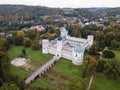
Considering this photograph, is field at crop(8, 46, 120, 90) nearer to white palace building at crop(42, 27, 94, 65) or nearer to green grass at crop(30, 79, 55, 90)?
green grass at crop(30, 79, 55, 90)

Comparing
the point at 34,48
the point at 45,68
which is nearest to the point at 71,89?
the point at 45,68

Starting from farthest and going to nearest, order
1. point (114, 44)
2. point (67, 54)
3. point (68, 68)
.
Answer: point (114, 44) < point (67, 54) < point (68, 68)

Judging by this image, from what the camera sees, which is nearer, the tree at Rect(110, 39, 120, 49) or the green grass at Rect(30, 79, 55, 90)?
the green grass at Rect(30, 79, 55, 90)

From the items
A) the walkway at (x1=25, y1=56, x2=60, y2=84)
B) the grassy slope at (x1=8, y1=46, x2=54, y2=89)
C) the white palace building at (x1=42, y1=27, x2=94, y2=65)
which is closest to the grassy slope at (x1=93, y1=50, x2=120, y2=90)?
the white palace building at (x1=42, y1=27, x2=94, y2=65)

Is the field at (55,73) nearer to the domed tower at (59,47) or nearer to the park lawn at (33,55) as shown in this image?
the park lawn at (33,55)

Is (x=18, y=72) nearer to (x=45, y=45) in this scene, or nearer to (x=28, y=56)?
(x=28, y=56)

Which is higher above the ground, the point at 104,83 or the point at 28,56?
the point at 28,56

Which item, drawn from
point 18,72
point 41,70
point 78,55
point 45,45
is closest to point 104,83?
point 78,55
